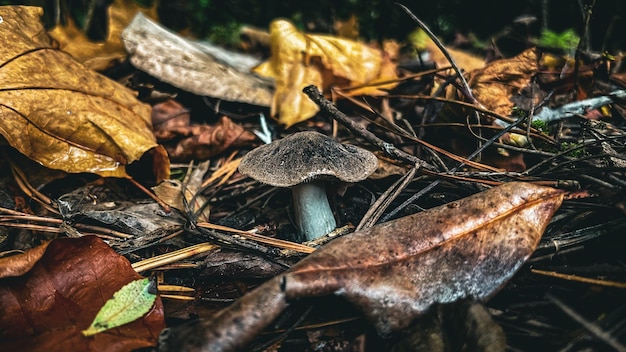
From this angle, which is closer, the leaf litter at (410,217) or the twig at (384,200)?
the leaf litter at (410,217)

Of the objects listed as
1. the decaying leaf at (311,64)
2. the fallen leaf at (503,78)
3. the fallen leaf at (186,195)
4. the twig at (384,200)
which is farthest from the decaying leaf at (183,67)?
the fallen leaf at (503,78)

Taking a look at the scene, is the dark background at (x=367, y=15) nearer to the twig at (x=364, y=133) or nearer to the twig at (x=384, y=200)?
the twig at (x=364, y=133)

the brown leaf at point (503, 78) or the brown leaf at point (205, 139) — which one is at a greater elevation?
the brown leaf at point (503, 78)

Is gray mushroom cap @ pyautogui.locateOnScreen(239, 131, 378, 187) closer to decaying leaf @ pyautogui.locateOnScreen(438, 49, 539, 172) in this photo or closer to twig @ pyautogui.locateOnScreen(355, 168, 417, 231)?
twig @ pyautogui.locateOnScreen(355, 168, 417, 231)

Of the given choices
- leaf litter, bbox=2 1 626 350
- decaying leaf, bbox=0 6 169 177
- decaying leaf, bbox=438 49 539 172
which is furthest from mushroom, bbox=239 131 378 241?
decaying leaf, bbox=0 6 169 177

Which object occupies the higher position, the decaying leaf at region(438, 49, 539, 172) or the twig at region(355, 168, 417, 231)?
the decaying leaf at region(438, 49, 539, 172)

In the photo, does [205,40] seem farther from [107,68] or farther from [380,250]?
[380,250]
